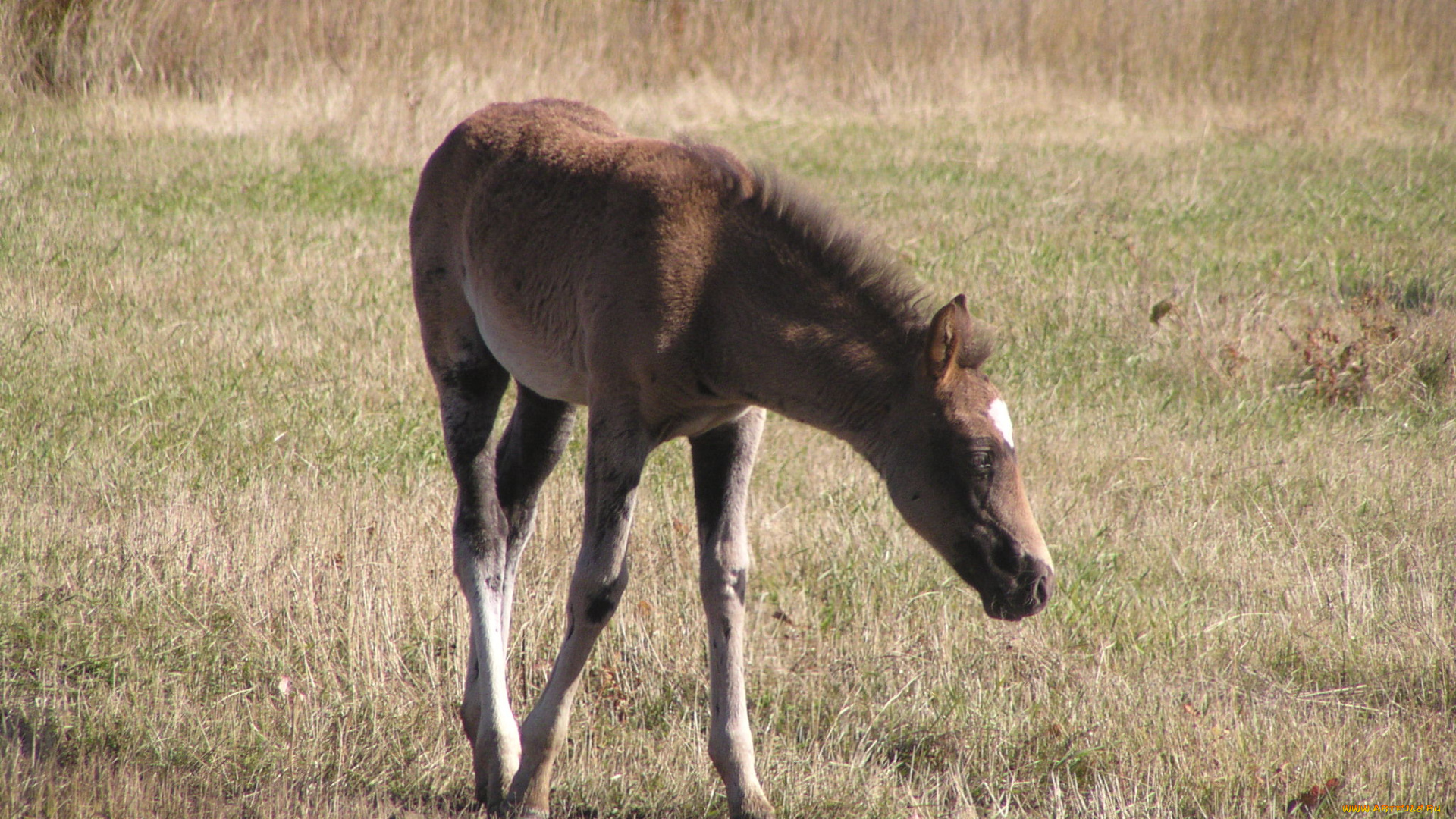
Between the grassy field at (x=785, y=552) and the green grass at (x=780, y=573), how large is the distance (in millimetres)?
19

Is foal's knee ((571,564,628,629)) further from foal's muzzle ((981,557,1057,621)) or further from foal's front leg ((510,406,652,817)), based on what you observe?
foal's muzzle ((981,557,1057,621))

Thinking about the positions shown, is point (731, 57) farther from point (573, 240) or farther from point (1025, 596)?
point (1025, 596)

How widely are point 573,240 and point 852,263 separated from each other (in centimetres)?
85

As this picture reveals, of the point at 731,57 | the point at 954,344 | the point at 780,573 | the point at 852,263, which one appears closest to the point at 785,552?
the point at 780,573

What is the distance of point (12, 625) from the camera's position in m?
4.41

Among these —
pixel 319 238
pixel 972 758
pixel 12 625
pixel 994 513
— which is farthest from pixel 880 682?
pixel 319 238

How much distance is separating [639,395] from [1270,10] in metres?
18.5

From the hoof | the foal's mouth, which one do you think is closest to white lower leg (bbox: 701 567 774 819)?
the hoof

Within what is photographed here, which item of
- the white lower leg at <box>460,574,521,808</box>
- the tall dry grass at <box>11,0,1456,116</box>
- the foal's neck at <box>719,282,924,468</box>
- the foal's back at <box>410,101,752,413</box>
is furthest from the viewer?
the tall dry grass at <box>11,0,1456,116</box>

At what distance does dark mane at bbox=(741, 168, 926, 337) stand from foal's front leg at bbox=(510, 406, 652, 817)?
673 millimetres

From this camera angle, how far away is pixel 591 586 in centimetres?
356

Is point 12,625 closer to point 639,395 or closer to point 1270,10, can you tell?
point 639,395

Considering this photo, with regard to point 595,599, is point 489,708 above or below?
below

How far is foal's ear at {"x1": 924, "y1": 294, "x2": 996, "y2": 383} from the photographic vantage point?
121 inches
